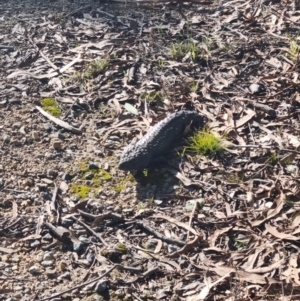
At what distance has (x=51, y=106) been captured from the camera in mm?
4234

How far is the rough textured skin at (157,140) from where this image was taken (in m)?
3.53

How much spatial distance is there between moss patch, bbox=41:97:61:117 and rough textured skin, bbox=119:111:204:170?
0.72m

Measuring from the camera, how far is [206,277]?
114 inches

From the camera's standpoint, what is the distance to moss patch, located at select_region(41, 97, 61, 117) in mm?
4168

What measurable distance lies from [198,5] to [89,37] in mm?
952

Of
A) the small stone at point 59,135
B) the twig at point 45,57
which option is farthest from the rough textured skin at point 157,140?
the twig at point 45,57

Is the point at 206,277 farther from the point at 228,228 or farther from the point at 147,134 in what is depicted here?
the point at 147,134

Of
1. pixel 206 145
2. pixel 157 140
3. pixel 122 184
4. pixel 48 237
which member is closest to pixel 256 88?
pixel 206 145

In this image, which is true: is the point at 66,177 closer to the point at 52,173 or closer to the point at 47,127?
the point at 52,173

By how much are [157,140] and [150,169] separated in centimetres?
17

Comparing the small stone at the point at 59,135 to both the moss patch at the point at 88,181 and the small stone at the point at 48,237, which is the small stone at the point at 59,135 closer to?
the moss patch at the point at 88,181

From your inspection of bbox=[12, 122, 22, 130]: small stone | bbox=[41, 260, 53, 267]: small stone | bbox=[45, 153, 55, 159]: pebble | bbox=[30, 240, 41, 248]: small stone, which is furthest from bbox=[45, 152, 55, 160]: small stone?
bbox=[41, 260, 53, 267]: small stone

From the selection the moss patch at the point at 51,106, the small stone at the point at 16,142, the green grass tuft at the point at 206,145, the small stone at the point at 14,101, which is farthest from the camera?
the small stone at the point at 14,101

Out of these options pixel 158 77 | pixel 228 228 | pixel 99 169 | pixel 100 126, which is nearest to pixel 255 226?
pixel 228 228
